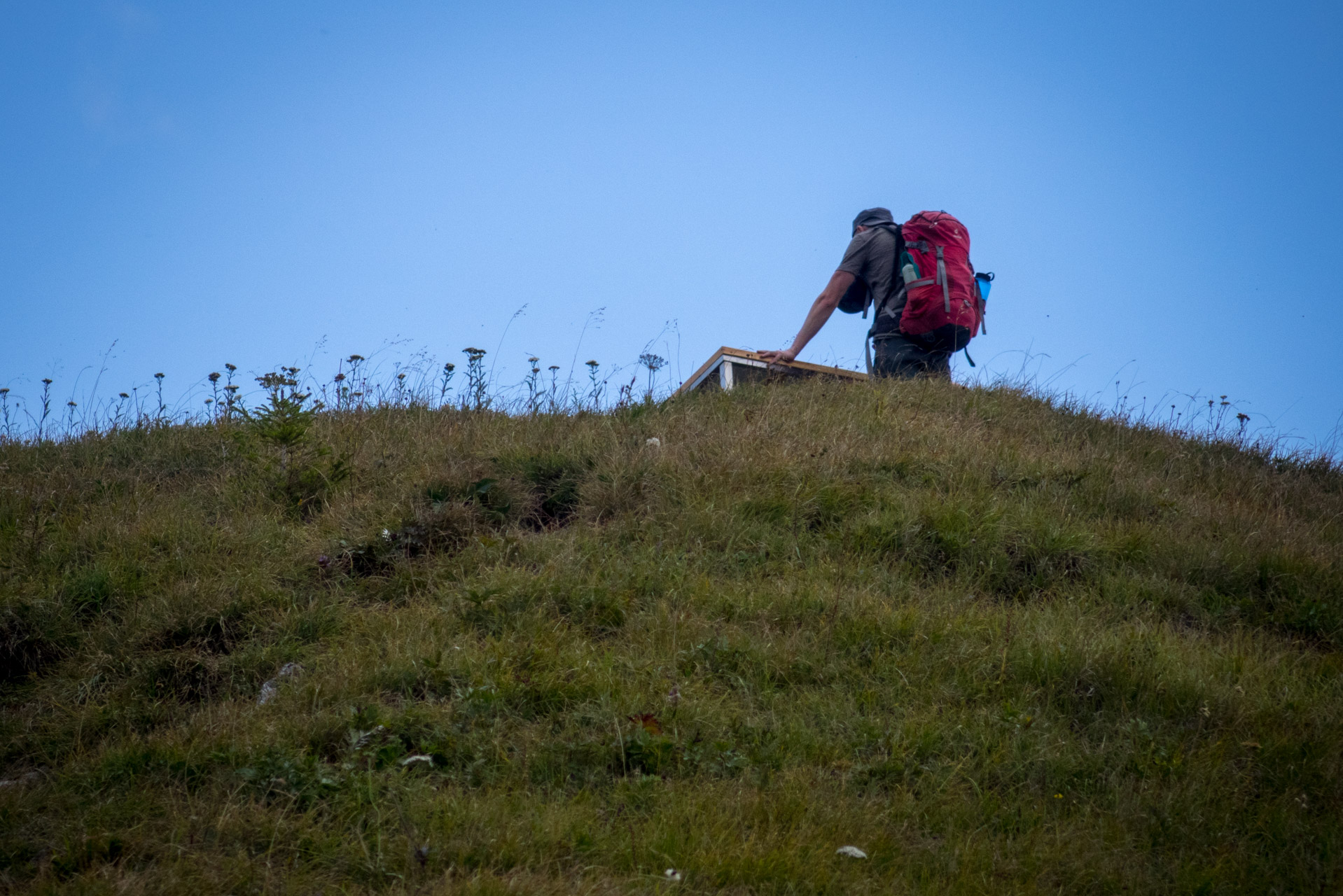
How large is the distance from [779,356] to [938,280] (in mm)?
1483

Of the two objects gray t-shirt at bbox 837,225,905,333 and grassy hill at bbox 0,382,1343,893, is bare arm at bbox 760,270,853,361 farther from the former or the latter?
grassy hill at bbox 0,382,1343,893

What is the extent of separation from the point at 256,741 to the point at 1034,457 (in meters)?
5.06

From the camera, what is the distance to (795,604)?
464 centimetres

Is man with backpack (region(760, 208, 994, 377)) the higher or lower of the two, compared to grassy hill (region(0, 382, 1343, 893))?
higher

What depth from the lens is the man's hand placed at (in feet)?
27.3

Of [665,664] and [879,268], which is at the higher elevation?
[879,268]

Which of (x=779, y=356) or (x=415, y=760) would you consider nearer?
(x=415, y=760)

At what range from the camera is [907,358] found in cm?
834

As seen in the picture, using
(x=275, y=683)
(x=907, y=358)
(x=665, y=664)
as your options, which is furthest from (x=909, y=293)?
(x=275, y=683)

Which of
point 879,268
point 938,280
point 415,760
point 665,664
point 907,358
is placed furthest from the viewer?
point 907,358

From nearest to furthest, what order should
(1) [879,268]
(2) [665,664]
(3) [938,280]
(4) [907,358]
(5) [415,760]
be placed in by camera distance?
(5) [415,760]
(2) [665,664]
(3) [938,280]
(1) [879,268]
(4) [907,358]

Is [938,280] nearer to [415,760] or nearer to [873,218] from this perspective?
[873,218]

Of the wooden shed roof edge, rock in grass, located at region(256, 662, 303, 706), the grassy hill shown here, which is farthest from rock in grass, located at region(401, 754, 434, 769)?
the wooden shed roof edge

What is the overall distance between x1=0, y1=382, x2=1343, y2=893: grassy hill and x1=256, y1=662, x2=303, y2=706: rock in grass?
6cm
